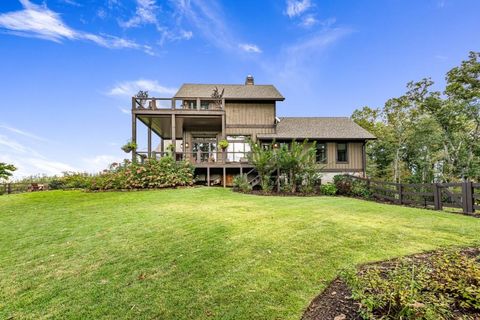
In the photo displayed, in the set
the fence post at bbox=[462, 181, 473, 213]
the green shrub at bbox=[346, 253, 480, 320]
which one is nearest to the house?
the fence post at bbox=[462, 181, 473, 213]

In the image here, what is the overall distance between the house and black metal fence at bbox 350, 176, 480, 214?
4.48 m

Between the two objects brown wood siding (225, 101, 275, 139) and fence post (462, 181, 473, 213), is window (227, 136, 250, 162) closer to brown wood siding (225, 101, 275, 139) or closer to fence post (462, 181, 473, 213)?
brown wood siding (225, 101, 275, 139)

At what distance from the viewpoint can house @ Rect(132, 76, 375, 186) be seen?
661 inches

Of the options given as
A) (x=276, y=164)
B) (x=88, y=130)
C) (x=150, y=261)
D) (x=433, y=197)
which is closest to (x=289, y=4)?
(x=276, y=164)

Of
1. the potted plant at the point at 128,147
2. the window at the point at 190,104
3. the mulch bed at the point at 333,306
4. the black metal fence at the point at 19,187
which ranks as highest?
the window at the point at 190,104

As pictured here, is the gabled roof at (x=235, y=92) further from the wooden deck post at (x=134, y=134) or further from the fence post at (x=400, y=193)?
the fence post at (x=400, y=193)

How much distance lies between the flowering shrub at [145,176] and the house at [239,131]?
1.64 m

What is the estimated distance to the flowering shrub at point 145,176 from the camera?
543 inches

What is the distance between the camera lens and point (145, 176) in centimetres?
1395

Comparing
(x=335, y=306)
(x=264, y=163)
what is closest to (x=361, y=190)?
(x=264, y=163)

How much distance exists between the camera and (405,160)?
28344mm

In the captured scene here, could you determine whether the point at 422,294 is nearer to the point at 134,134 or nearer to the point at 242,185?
the point at 242,185

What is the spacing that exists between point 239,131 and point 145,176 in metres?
7.62

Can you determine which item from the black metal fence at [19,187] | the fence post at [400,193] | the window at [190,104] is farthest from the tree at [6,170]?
the fence post at [400,193]
